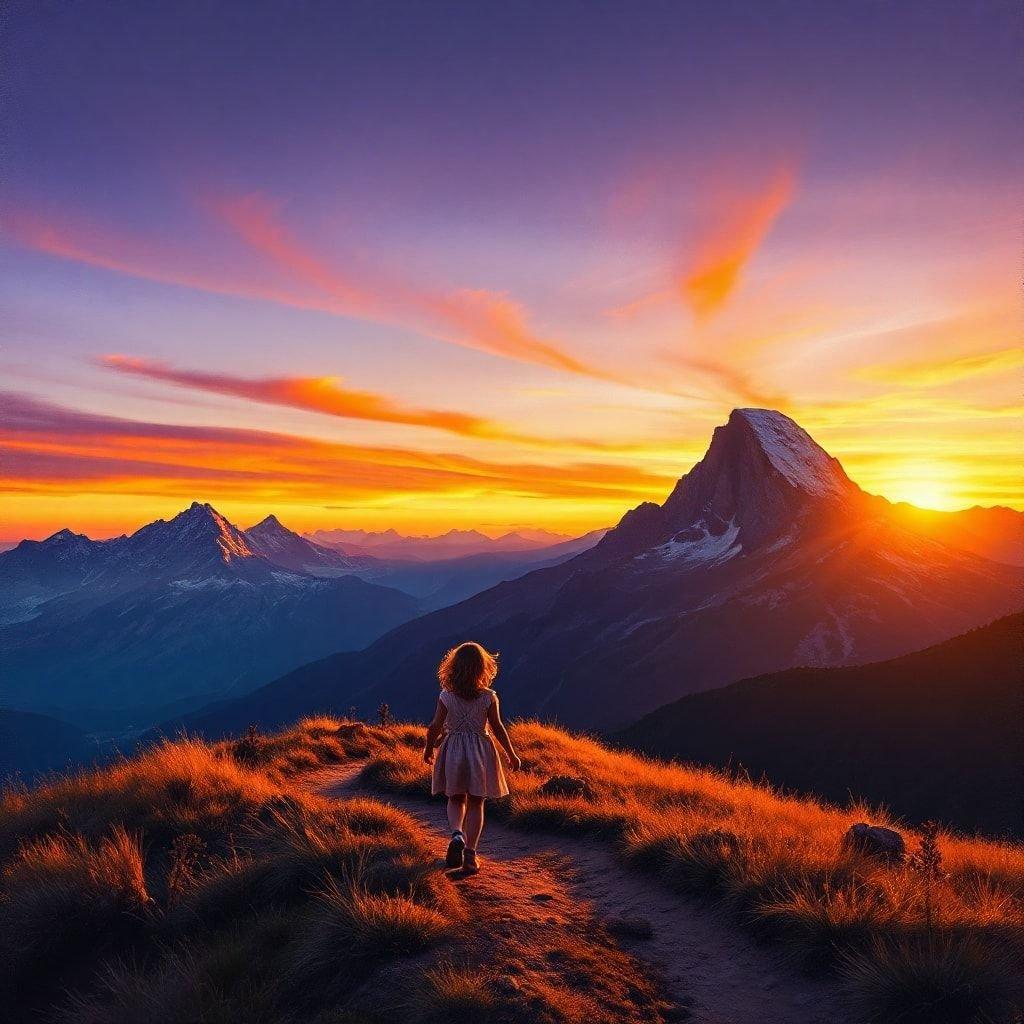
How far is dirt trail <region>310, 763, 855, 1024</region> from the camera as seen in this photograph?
20.0ft

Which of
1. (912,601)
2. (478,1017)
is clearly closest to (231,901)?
(478,1017)

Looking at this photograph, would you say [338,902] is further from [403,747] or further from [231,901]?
[403,747]

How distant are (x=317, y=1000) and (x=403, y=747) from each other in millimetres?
13641

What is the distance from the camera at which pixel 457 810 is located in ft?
28.4

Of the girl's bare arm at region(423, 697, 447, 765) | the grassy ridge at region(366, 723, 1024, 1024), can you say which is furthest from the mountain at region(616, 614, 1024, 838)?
the girl's bare arm at region(423, 697, 447, 765)

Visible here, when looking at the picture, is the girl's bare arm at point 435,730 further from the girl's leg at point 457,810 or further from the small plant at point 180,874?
the small plant at point 180,874

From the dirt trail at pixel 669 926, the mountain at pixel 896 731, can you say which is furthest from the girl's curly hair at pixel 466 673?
the mountain at pixel 896 731

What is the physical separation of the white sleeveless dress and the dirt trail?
107 cm

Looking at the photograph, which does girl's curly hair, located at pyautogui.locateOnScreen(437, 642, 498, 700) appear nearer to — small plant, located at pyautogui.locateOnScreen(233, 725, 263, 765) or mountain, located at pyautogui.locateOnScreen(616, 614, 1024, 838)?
small plant, located at pyautogui.locateOnScreen(233, 725, 263, 765)

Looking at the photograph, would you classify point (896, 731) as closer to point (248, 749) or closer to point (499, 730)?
point (248, 749)

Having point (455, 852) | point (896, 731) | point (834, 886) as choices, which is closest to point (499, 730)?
point (455, 852)

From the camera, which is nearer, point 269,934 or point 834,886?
point 269,934

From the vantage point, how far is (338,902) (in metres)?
6.32

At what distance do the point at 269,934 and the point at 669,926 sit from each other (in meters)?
4.37
